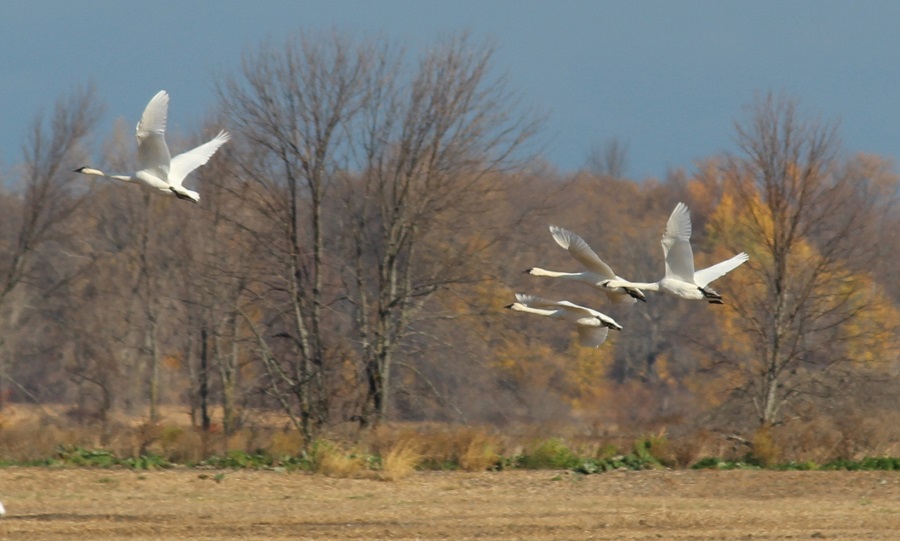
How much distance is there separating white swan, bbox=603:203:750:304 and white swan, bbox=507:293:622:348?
1135 mm

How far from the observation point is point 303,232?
92.3ft

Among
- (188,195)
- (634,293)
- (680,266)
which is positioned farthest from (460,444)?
(188,195)

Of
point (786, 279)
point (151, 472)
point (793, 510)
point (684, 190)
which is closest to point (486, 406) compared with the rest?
point (786, 279)

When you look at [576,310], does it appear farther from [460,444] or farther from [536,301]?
[460,444]

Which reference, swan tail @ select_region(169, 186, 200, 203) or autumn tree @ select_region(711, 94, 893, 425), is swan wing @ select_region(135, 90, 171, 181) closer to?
swan tail @ select_region(169, 186, 200, 203)

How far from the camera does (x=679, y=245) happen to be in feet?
45.1

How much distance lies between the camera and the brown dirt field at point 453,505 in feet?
49.8

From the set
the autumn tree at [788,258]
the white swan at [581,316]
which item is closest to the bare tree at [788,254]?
the autumn tree at [788,258]

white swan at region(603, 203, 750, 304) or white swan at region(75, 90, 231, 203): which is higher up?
white swan at region(75, 90, 231, 203)

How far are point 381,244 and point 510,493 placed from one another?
948 cm

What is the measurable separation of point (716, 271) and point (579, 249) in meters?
1.61

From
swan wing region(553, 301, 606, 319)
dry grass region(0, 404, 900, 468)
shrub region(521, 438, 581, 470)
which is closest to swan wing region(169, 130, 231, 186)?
swan wing region(553, 301, 606, 319)

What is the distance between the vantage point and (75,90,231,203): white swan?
14156 mm

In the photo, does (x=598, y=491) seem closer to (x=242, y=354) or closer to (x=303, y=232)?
(x=303, y=232)
